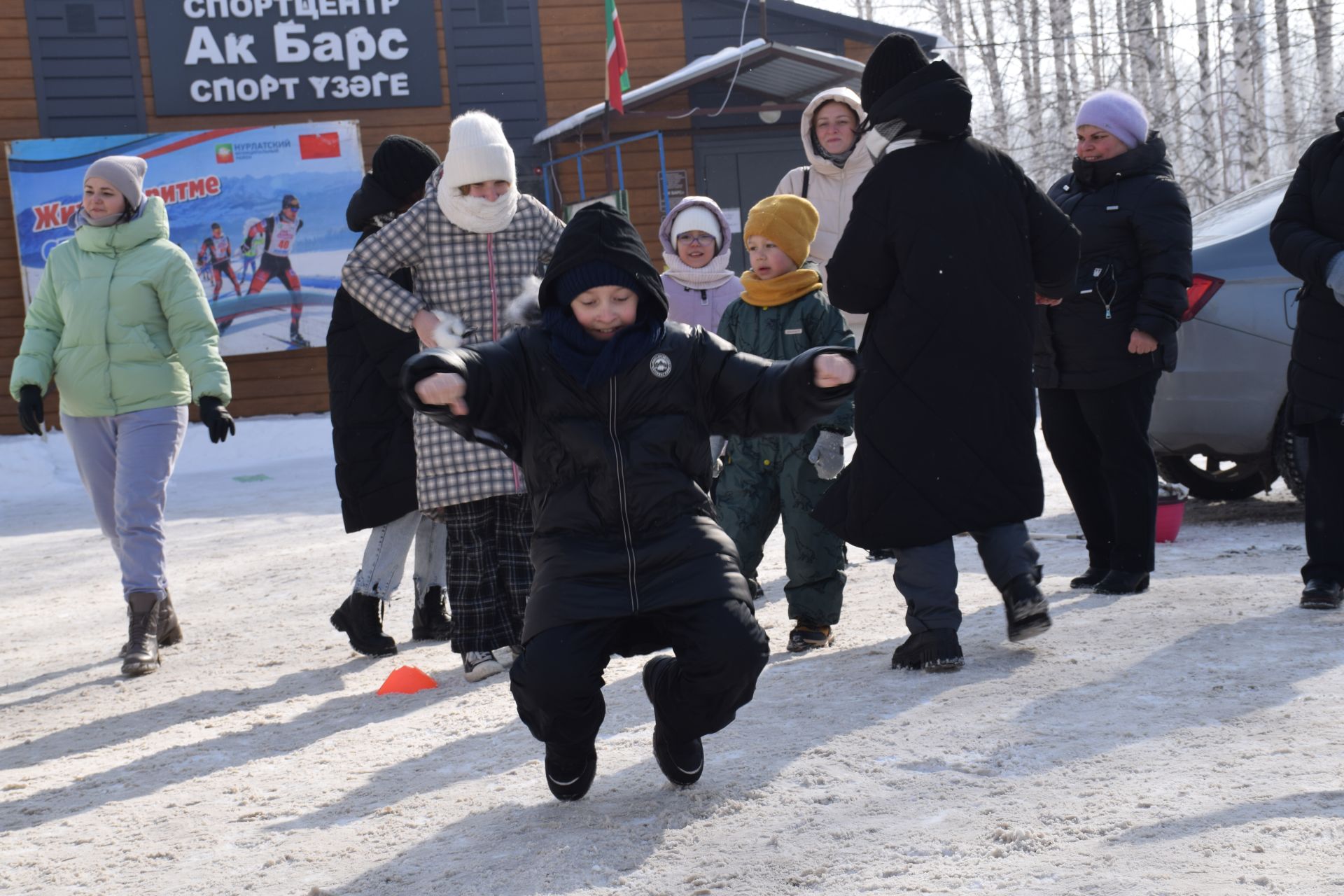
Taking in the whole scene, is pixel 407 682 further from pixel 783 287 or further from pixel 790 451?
pixel 783 287

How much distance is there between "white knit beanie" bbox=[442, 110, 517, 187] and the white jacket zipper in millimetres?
1856

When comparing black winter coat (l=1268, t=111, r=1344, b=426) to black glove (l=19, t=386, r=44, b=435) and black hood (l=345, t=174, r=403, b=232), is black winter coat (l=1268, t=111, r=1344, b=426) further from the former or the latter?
black glove (l=19, t=386, r=44, b=435)

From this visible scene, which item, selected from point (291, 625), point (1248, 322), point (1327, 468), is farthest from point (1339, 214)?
point (291, 625)

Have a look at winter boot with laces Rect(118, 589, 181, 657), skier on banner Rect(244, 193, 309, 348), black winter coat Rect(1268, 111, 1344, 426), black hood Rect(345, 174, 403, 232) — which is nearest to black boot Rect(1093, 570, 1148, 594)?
black winter coat Rect(1268, 111, 1344, 426)

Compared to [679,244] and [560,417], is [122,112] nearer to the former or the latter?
[679,244]

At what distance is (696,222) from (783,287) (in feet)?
3.19

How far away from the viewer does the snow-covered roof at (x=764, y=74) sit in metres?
14.5

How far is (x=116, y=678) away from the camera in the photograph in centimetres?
553

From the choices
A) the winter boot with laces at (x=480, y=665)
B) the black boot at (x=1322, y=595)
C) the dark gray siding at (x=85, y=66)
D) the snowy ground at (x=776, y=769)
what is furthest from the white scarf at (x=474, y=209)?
the dark gray siding at (x=85, y=66)

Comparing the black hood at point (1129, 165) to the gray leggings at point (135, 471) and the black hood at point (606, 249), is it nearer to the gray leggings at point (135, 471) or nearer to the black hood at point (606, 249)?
the black hood at point (606, 249)

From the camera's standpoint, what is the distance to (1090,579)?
5734mm

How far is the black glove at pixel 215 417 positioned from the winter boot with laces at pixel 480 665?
51.0 inches

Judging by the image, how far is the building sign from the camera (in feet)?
52.5

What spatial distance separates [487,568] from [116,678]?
1599mm
